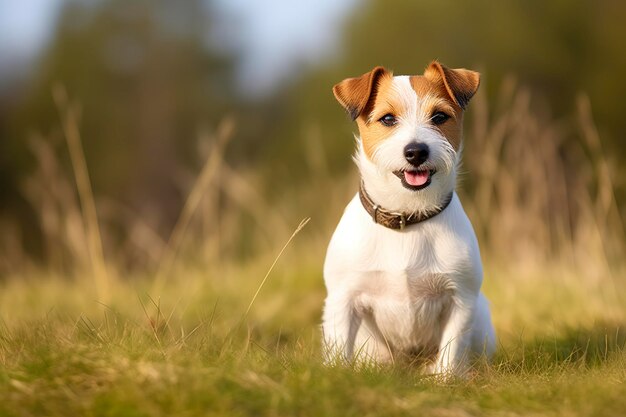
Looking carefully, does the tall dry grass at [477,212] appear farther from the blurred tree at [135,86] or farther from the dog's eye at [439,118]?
the blurred tree at [135,86]

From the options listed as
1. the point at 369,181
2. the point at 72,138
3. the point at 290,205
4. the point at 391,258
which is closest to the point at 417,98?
the point at 369,181

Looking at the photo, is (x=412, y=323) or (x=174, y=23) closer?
(x=412, y=323)

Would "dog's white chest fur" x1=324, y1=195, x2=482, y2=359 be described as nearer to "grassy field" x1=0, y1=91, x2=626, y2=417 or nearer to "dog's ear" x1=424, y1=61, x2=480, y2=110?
"grassy field" x1=0, y1=91, x2=626, y2=417

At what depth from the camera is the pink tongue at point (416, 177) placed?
3.82 meters

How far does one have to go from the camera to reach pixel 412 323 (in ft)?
13.3

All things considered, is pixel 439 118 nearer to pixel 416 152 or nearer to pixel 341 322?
pixel 416 152

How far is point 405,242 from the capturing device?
13.1ft

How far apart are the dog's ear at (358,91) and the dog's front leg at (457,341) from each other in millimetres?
1071

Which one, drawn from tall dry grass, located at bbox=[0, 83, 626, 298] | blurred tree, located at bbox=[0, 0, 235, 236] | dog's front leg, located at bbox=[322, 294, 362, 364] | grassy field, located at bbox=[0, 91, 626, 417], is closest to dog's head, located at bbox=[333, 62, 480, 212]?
dog's front leg, located at bbox=[322, 294, 362, 364]

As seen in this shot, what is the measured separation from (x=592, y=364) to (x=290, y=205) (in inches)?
232

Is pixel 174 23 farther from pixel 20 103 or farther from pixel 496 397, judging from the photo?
pixel 496 397

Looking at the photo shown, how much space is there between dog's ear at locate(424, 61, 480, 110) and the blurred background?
1.82 metres

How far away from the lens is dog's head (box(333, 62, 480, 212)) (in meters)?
3.77

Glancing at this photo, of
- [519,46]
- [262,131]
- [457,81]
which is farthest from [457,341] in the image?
[262,131]
